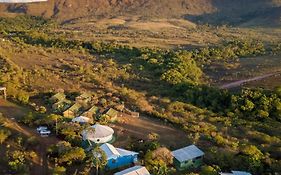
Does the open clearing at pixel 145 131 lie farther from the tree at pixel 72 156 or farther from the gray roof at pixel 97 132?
the tree at pixel 72 156

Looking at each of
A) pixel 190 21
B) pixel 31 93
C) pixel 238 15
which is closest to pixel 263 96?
pixel 31 93

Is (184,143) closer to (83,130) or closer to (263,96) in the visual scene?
(83,130)

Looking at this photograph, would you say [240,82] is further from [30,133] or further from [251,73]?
[30,133]

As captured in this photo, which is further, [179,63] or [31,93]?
[179,63]

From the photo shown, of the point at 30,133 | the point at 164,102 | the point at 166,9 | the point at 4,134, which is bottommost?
the point at 164,102

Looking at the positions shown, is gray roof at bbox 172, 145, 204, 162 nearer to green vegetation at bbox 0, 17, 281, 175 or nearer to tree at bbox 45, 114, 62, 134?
green vegetation at bbox 0, 17, 281, 175

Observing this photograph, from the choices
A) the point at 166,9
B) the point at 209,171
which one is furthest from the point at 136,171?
the point at 166,9

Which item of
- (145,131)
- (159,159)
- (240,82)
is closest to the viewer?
(159,159)
